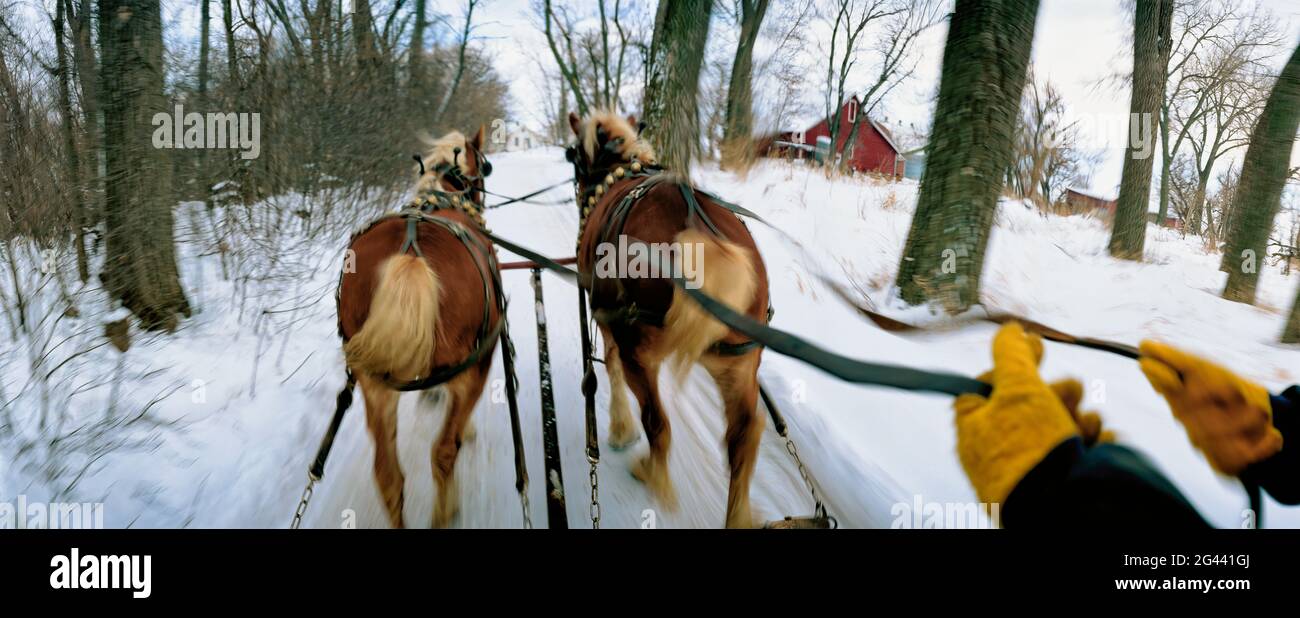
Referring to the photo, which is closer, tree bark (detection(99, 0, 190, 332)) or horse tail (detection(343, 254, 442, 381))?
horse tail (detection(343, 254, 442, 381))

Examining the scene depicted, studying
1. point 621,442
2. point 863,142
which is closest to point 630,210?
point 621,442

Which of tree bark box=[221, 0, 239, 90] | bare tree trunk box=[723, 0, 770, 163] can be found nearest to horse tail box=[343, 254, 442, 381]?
tree bark box=[221, 0, 239, 90]

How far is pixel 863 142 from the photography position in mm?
11094

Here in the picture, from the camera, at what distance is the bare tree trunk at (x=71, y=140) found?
11.3 feet

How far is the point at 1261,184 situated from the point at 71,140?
9255 mm

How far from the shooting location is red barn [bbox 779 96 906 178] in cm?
981

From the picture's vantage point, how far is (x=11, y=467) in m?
2.67

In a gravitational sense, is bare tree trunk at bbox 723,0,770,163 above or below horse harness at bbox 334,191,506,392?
above

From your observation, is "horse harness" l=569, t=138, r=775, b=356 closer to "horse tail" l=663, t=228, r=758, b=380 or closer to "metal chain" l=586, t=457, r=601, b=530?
"horse tail" l=663, t=228, r=758, b=380

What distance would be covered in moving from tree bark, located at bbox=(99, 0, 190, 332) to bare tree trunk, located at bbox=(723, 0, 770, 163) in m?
6.56

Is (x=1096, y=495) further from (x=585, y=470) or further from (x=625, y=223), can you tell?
(x=585, y=470)

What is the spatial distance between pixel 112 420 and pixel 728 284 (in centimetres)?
343

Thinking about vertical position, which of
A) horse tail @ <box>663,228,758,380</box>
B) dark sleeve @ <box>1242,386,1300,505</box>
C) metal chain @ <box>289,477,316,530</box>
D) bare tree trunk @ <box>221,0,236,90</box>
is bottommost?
metal chain @ <box>289,477,316,530</box>
